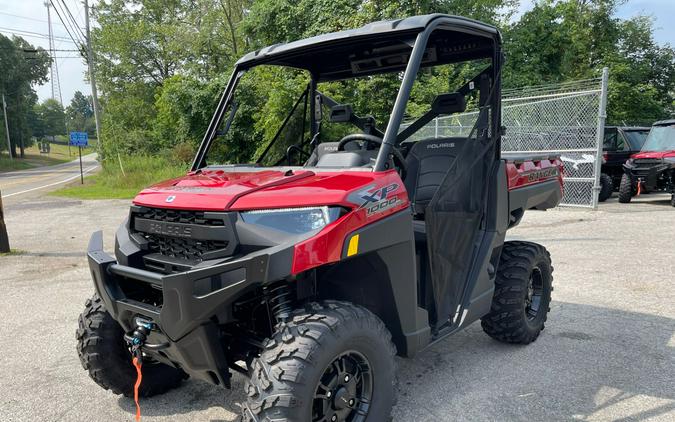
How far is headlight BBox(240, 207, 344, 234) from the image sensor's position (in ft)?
7.43

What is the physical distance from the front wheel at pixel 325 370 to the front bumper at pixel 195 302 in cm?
26

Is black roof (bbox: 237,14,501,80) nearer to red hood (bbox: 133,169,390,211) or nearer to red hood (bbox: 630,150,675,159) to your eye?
red hood (bbox: 133,169,390,211)

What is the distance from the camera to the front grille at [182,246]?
94.8 inches

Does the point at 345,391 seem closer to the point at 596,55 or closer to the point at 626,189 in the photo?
the point at 626,189

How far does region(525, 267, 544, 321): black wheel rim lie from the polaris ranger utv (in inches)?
14.1

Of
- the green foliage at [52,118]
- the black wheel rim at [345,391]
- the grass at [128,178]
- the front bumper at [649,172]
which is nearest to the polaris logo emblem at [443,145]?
the black wheel rim at [345,391]

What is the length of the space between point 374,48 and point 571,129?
32.1 feet

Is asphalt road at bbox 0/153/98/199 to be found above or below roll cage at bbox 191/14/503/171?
below

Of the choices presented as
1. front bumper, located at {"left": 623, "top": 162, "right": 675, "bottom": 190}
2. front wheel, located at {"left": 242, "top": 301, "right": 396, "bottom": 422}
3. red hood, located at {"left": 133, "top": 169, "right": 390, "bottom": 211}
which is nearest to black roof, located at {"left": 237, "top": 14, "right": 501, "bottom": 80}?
red hood, located at {"left": 133, "top": 169, "right": 390, "bottom": 211}

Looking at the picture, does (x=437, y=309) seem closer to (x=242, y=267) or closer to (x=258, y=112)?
(x=242, y=267)

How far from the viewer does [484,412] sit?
2.96 metres

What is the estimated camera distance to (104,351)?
9.78ft

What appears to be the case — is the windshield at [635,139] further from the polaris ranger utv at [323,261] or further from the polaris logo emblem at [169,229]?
the polaris logo emblem at [169,229]

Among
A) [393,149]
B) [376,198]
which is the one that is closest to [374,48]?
[393,149]
